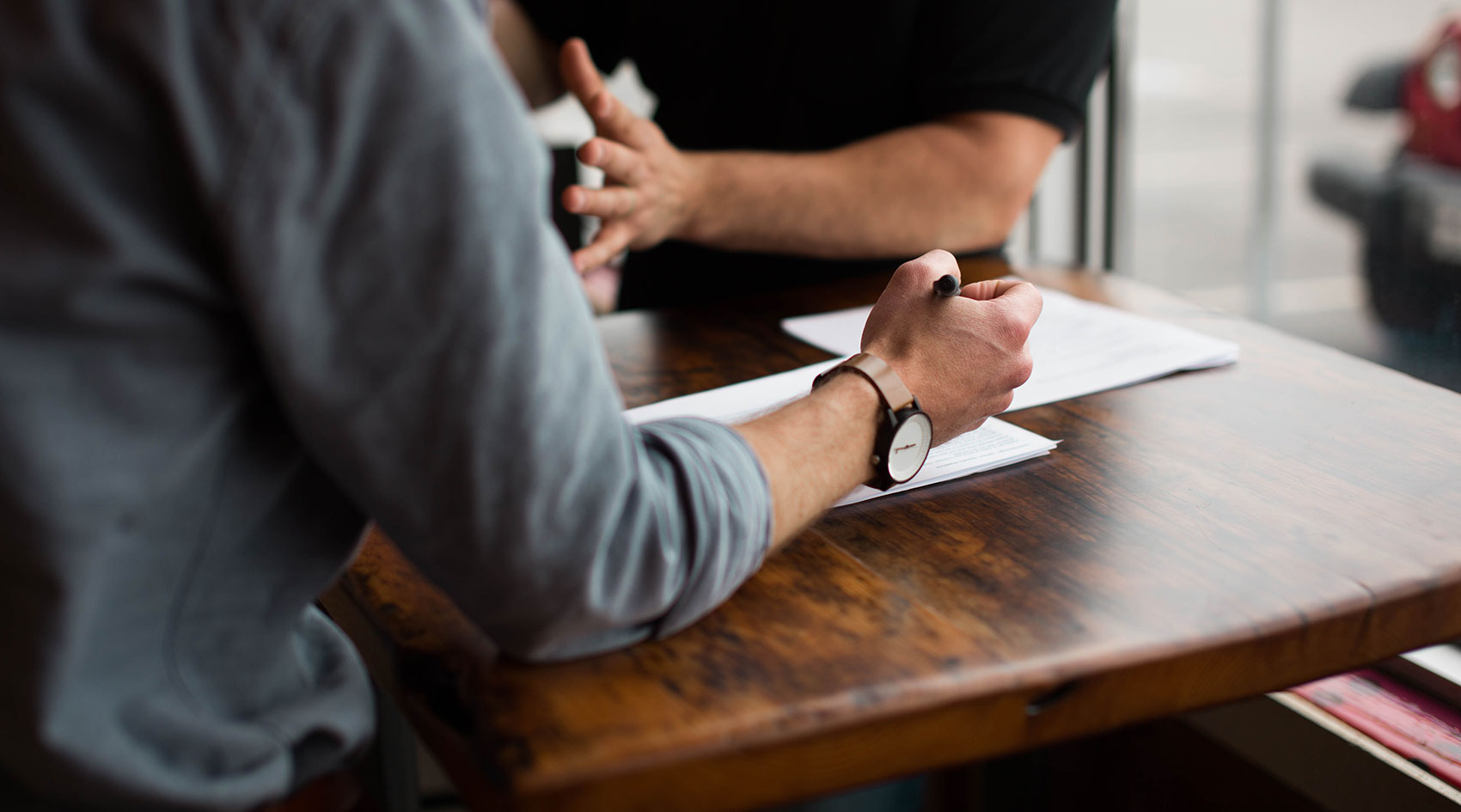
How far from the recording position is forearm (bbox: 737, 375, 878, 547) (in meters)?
0.68

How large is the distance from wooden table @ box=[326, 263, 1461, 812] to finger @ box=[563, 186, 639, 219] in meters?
0.47

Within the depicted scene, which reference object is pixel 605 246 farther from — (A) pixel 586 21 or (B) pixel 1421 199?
(B) pixel 1421 199

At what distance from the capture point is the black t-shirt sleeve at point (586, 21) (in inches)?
66.6

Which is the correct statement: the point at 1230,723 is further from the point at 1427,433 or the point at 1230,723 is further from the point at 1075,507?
the point at 1075,507

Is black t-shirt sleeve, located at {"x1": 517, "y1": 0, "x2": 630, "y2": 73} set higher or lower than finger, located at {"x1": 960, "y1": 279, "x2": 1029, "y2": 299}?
higher

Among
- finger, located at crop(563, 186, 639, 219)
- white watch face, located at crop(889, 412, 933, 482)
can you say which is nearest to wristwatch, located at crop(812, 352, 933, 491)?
white watch face, located at crop(889, 412, 933, 482)

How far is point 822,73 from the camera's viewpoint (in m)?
1.46

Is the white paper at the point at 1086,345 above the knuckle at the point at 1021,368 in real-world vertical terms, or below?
below

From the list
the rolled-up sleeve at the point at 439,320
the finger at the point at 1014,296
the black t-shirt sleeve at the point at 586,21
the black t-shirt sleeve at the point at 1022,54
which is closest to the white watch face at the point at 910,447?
the finger at the point at 1014,296

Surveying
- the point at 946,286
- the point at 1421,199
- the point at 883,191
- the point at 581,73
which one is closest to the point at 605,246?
the point at 581,73

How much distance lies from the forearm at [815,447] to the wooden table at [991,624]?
0.16ft

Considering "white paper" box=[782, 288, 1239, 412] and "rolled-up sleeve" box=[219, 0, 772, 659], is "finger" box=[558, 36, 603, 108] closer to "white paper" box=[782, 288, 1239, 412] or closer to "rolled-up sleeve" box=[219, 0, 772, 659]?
"white paper" box=[782, 288, 1239, 412]

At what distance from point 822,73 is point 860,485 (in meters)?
0.82

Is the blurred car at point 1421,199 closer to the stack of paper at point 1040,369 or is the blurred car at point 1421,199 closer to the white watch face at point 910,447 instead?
the stack of paper at point 1040,369
